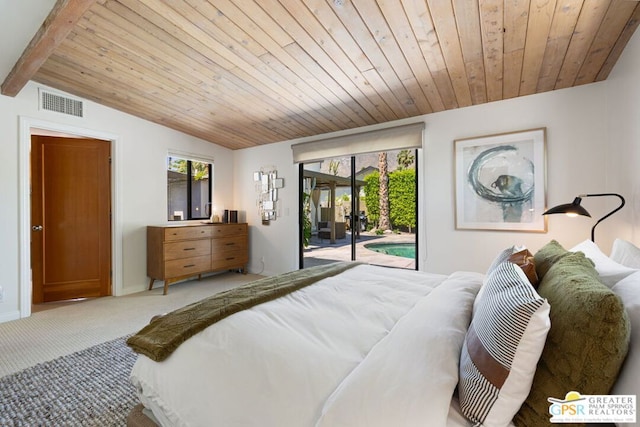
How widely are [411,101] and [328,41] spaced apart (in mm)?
1296

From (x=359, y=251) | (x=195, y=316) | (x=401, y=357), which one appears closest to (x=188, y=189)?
(x=359, y=251)

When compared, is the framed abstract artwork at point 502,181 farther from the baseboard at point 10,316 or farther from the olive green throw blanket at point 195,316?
the baseboard at point 10,316

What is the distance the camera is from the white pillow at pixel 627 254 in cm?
130

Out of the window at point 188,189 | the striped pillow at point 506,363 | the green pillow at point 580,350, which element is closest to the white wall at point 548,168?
the green pillow at point 580,350

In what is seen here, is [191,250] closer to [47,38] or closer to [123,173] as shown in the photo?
[123,173]

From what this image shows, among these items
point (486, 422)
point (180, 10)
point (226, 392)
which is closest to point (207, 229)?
point (180, 10)

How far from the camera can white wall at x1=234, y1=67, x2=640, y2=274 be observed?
255 cm

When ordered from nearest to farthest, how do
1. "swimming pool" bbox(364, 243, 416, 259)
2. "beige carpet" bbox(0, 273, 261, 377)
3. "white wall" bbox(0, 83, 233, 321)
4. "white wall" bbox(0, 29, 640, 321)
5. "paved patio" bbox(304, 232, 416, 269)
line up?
"beige carpet" bbox(0, 273, 261, 377), "white wall" bbox(0, 29, 640, 321), "white wall" bbox(0, 83, 233, 321), "swimming pool" bbox(364, 243, 416, 259), "paved patio" bbox(304, 232, 416, 269)

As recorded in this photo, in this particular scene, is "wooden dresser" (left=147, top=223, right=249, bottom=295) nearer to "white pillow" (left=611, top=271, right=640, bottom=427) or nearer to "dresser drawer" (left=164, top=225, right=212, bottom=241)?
"dresser drawer" (left=164, top=225, right=212, bottom=241)

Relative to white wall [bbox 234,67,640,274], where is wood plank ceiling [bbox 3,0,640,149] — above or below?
above

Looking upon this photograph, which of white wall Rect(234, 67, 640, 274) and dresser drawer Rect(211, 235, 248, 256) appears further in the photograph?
dresser drawer Rect(211, 235, 248, 256)

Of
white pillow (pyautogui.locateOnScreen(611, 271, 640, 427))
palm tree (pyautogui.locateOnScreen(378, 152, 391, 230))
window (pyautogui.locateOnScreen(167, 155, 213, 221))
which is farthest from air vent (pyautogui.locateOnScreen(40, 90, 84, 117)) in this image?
white pillow (pyautogui.locateOnScreen(611, 271, 640, 427))

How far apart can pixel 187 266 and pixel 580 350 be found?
414 centimetres

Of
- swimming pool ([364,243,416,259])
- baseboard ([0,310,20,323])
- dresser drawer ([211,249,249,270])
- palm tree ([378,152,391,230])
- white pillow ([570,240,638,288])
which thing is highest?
palm tree ([378,152,391,230])
